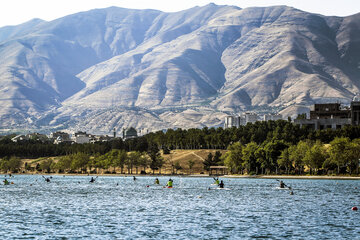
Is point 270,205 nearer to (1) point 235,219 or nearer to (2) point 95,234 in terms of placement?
(1) point 235,219

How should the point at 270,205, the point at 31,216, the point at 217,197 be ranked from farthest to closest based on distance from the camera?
the point at 217,197 < the point at 270,205 < the point at 31,216

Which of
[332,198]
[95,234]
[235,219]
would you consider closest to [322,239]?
[235,219]

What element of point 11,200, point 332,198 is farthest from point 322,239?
point 11,200

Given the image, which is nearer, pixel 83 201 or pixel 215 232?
pixel 215 232

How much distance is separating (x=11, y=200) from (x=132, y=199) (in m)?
25.3

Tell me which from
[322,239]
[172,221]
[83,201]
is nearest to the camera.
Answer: [322,239]

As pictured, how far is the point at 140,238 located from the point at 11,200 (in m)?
62.6

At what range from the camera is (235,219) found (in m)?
90.6

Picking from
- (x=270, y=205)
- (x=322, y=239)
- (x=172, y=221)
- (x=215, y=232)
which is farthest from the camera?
(x=270, y=205)

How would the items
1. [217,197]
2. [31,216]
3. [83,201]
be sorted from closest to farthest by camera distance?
[31,216] < [83,201] < [217,197]

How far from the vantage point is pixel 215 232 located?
7694 cm

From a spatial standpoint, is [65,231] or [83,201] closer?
[65,231]

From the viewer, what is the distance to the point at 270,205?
113750 millimetres

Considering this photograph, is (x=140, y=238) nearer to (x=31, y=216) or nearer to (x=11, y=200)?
(x=31, y=216)
